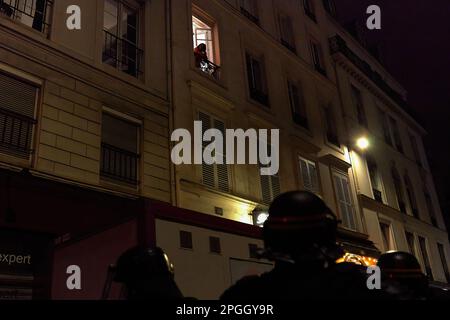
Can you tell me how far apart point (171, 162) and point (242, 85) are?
4.42 metres

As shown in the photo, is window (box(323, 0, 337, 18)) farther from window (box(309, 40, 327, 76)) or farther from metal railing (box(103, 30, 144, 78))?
metal railing (box(103, 30, 144, 78))

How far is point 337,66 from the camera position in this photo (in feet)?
63.0

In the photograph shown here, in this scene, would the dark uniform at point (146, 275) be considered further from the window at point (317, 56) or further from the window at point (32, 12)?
the window at point (317, 56)

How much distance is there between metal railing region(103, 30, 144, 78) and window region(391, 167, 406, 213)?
46.9ft

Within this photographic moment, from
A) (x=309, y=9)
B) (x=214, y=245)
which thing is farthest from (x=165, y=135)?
(x=309, y=9)

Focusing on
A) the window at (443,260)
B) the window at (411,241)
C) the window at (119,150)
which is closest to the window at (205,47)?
the window at (119,150)

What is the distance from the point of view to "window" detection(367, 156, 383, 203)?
18.1 metres

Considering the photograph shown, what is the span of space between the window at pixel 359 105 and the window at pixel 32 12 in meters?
14.4

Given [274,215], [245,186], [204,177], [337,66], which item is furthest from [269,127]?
[274,215]

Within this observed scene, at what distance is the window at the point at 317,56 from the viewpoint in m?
17.9

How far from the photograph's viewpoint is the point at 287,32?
17.0 m

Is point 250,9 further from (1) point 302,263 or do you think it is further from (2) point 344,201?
(1) point 302,263

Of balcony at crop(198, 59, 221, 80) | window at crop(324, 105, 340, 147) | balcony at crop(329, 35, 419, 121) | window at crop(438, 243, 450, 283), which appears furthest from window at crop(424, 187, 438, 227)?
balcony at crop(198, 59, 221, 80)
